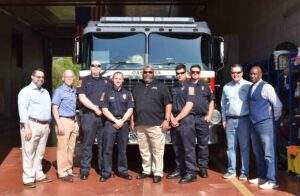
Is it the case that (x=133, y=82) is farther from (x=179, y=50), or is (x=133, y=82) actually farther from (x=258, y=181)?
(x=258, y=181)

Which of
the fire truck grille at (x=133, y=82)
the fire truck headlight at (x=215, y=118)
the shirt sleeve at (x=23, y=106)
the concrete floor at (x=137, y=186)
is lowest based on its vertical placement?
the concrete floor at (x=137, y=186)

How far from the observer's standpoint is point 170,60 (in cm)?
769

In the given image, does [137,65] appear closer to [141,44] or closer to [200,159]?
[141,44]

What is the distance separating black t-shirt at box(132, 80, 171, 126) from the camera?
260 inches

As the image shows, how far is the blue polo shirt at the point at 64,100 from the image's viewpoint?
21.7ft

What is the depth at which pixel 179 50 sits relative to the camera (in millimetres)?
7742

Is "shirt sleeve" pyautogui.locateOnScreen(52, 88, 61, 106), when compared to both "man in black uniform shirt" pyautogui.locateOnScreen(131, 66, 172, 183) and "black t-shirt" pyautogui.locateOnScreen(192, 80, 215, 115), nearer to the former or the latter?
"man in black uniform shirt" pyautogui.locateOnScreen(131, 66, 172, 183)

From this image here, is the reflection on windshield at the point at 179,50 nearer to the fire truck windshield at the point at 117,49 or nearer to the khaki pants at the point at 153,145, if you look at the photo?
the fire truck windshield at the point at 117,49

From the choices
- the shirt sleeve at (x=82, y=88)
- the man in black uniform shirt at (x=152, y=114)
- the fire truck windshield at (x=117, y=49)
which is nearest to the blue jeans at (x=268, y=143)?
the man in black uniform shirt at (x=152, y=114)

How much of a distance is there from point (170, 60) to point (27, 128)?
2.91 metres

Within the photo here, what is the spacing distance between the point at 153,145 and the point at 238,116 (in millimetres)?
1435

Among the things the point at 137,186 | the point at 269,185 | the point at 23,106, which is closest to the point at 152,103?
the point at 137,186

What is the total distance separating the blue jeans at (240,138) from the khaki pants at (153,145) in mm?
1104

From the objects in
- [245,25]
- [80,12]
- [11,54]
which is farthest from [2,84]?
[245,25]
